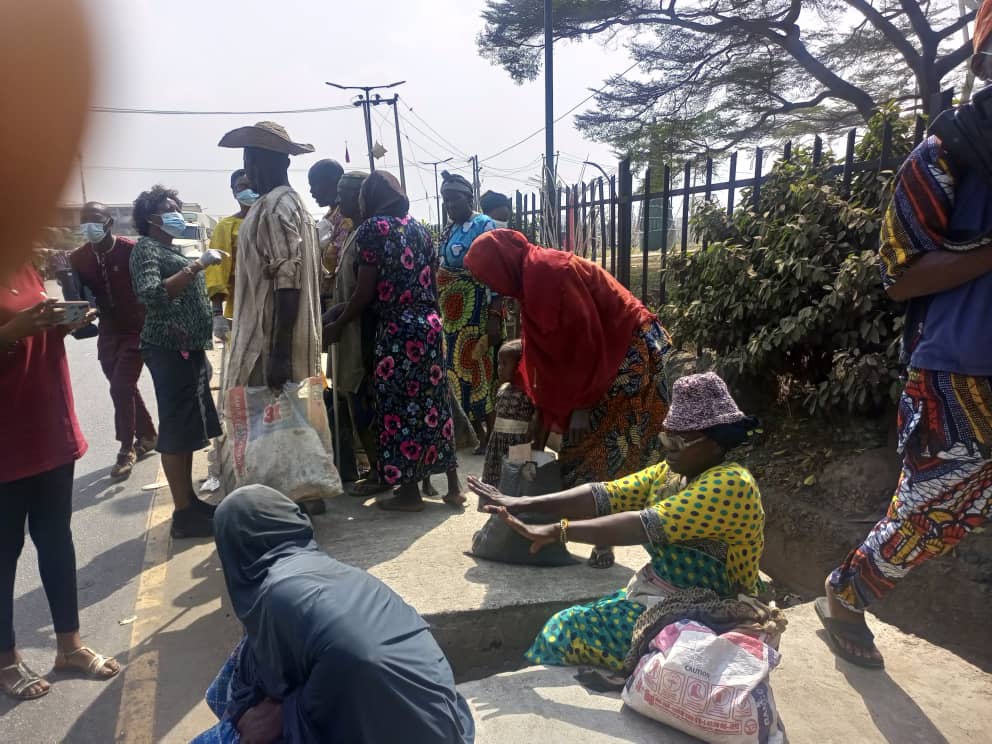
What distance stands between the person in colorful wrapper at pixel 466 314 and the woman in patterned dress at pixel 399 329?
3.78 ft

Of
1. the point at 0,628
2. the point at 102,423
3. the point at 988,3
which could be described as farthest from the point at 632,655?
the point at 102,423

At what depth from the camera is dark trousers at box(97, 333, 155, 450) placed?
15.8 ft

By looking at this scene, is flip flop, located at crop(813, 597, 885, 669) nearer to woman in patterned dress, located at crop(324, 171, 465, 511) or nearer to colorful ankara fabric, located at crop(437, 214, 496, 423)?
woman in patterned dress, located at crop(324, 171, 465, 511)

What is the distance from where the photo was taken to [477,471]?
4.46 metres

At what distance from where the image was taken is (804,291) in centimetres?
370

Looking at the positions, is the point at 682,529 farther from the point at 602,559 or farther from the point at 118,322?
the point at 118,322

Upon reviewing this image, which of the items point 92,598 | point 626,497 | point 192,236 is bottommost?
point 92,598

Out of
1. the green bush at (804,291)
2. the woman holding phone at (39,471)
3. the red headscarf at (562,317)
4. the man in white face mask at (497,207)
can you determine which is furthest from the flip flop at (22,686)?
the man in white face mask at (497,207)

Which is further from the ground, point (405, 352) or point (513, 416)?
point (405, 352)

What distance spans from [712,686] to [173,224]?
10.9ft

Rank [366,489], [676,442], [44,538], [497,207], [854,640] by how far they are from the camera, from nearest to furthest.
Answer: [676,442]
[854,640]
[44,538]
[366,489]
[497,207]

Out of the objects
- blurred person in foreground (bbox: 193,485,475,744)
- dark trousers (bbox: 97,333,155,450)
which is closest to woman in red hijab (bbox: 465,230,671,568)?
blurred person in foreground (bbox: 193,485,475,744)

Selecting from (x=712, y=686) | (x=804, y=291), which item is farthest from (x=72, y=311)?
(x=804, y=291)

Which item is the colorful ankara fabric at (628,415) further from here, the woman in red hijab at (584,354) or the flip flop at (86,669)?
the flip flop at (86,669)
